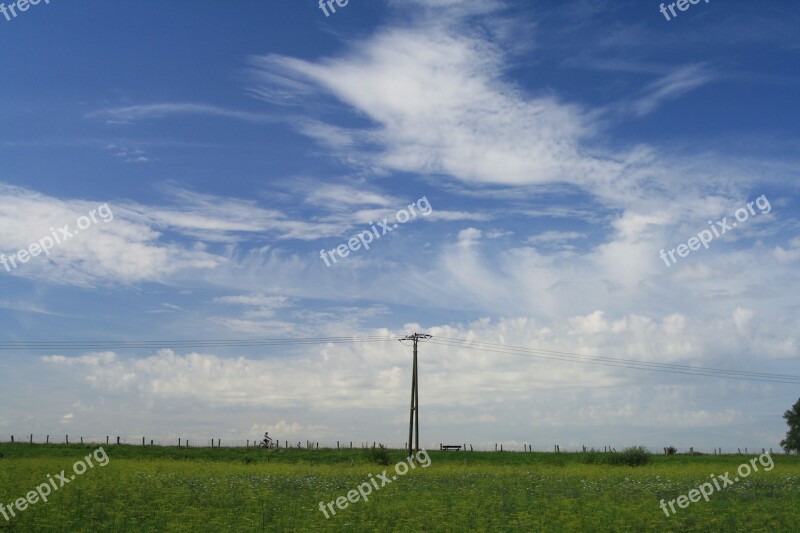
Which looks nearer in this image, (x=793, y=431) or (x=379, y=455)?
(x=379, y=455)

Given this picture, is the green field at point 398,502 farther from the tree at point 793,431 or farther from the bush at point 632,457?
the tree at point 793,431

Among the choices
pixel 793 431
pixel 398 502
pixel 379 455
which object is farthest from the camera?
pixel 793 431

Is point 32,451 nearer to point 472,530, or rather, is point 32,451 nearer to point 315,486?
point 315,486

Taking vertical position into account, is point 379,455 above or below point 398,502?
below

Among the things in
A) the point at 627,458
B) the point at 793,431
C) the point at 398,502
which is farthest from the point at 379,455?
the point at 793,431

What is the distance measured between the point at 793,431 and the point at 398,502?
98.6 metres

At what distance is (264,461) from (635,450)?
3335 cm

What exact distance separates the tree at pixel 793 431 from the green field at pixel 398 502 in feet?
229

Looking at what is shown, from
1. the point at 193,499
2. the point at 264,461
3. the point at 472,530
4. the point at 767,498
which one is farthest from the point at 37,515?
the point at 264,461

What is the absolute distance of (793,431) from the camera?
350 ft

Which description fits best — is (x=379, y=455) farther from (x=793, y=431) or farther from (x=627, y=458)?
(x=793, y=431)

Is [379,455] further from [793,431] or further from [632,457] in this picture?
[793,431]

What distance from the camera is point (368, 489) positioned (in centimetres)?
3503

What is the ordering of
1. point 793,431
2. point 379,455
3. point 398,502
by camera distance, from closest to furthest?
point 398,502 → point 379,455 → point 793,431
